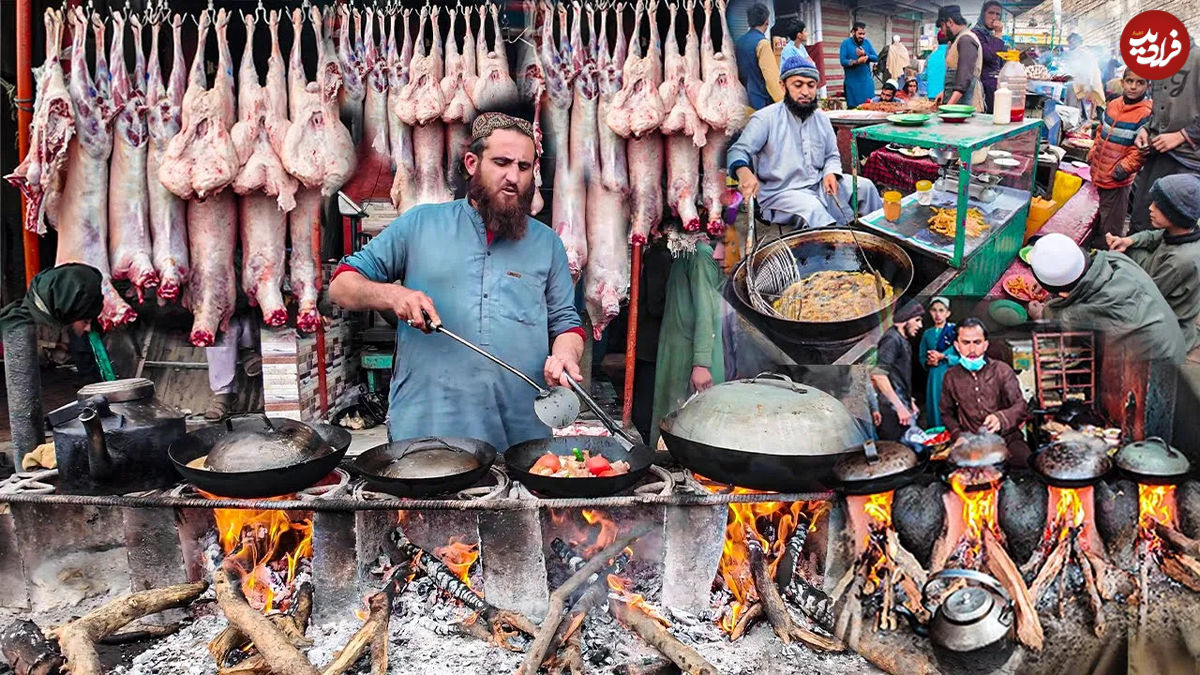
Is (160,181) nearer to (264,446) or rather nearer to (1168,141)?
(264,446)

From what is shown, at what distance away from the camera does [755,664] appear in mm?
3412

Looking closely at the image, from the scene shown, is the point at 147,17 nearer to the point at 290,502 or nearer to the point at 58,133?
the point at 58,133

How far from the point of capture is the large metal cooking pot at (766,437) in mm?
3584

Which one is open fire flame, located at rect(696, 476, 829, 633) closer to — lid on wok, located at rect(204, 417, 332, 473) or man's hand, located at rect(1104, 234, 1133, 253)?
lid on wok, located at rect(204, 417, 332, 473)

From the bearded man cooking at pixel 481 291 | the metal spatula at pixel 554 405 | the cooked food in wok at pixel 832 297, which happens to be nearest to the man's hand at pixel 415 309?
the metal spatula at pixel 554 405

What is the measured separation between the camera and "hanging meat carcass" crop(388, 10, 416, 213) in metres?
5.13

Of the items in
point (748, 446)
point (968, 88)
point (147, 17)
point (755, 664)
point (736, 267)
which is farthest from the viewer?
point (147, 17)

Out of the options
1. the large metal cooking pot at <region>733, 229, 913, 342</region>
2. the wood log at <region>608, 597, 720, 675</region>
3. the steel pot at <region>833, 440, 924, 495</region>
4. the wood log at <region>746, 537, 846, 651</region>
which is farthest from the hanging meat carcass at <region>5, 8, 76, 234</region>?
the steel pot at <region>833, 440, 924, 495</region>

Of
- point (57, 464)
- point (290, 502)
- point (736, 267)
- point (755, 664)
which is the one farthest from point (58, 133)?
point (755, 664)

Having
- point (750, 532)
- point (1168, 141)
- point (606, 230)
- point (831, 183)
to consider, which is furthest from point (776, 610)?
point (1168, 141)

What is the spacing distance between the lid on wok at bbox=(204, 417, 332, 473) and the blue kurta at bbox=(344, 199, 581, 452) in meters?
0.58

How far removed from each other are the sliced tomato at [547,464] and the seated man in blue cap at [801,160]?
1.82 metres

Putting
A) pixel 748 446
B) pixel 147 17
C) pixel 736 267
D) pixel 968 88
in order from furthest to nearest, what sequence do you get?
pixel 147 17 < pixel 736 267 < pixel 968 88 < pixel 748 446

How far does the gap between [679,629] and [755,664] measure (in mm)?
338
